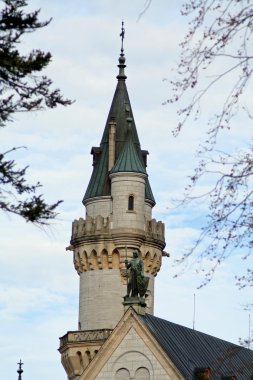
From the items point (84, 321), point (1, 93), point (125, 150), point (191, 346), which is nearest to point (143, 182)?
point (125, 150)

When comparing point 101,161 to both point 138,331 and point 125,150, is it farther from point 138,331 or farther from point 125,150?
point 138,331

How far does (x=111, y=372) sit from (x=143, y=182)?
21344mm

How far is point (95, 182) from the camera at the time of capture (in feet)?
281

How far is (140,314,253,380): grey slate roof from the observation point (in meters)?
65.4

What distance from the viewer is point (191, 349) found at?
6869cm

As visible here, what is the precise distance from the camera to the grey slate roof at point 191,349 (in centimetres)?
6544

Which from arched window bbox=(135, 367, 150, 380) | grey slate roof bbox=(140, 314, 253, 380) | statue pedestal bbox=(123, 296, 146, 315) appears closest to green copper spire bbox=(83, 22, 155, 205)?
grey slate roof bbox=(140, 314, 253, 380)

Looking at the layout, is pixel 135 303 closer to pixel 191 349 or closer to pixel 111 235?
pixel 191 349

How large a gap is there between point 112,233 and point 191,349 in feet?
55.0

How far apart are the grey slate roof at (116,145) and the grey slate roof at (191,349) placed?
14.4 m

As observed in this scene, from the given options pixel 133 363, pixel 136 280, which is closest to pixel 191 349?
pixel 133 363

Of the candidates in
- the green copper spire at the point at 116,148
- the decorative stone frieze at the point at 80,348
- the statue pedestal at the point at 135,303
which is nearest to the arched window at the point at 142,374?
the statue pedestal at the point at 135,303

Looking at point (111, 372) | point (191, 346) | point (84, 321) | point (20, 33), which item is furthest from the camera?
point (84, 321)

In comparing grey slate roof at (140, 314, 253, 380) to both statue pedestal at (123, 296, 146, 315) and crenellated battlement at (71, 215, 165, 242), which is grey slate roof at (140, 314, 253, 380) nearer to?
statue pedestal at (123, 296, 146, 315)
